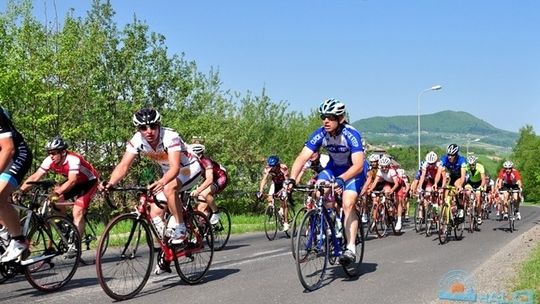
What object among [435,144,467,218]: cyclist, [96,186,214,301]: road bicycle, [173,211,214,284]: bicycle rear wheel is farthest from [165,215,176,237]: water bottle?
[435,144,467,218]: cyclist

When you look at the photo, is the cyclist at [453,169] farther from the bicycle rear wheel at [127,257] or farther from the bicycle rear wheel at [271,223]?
the bicycle rear wheel at [127,257]

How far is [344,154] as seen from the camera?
8156mm

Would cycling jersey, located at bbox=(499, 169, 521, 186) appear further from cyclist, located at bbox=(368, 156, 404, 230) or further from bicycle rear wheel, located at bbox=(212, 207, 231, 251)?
bicycle rear wheel, located at bbox=(212, 207, 231, 251)

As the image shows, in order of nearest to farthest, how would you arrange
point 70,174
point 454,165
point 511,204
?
point 70,174 → point 454,165 → point 511,204

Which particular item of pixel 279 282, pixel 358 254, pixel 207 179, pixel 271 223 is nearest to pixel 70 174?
pixel 207 179

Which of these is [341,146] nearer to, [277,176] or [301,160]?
[301,160]

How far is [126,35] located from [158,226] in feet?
85.1

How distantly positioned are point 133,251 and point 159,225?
1.57 ft

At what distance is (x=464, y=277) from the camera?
8.20m

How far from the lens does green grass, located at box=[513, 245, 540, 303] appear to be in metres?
6.71

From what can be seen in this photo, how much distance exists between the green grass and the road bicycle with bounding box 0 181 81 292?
5.13 m

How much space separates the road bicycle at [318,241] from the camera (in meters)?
7.09

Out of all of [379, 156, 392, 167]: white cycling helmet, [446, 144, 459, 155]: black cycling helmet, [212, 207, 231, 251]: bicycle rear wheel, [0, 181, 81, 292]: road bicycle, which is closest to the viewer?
[0, 181, 81, 292]: road bicycle

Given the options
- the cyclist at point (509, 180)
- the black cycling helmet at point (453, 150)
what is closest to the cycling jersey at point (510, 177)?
the cyclist at point (509, 180)
